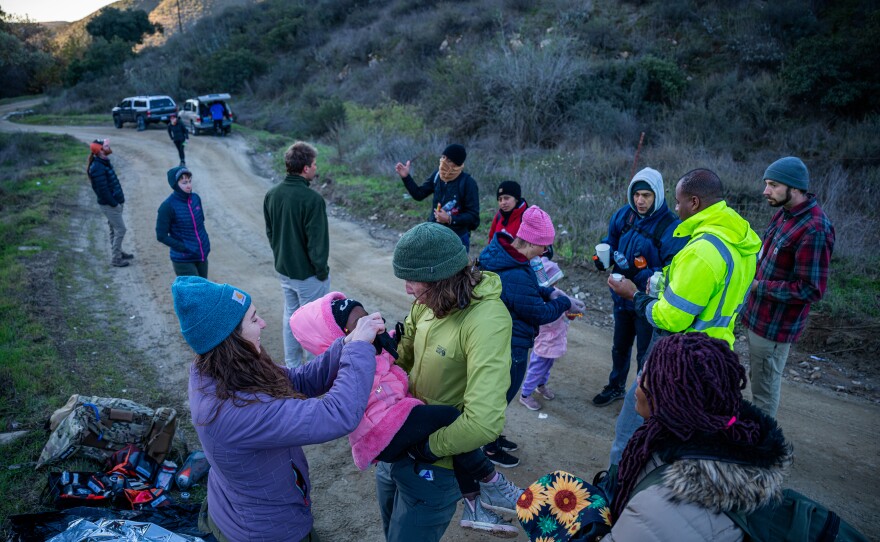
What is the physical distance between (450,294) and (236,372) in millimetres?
948

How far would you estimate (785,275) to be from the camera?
4.05m

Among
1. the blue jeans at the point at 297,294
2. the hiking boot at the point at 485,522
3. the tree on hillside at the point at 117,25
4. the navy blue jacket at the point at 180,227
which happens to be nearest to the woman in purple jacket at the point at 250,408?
the hiking boot at the point at 485,522

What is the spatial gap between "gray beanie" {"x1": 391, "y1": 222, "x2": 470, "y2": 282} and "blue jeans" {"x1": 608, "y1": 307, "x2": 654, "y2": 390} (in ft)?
8.56

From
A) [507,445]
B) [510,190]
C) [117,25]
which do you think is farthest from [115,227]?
[117,25]

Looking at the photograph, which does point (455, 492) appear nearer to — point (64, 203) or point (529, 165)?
point (529, 165)

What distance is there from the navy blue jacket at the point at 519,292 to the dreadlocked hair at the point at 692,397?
1681 mm

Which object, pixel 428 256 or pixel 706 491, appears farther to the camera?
pixel 428 256

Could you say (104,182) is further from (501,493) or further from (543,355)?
(501,493)

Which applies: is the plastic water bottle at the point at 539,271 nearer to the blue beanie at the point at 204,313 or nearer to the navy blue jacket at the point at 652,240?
the navy blue jacket at the point at 652,240

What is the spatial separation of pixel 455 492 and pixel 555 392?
294 centimetres

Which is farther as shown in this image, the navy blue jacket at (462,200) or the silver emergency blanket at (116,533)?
the navy blue jacket at (462,200)

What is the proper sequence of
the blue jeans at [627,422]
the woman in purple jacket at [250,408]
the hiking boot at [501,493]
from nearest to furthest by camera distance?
1. the woman in purple jacket at [250,408]
2. the hiking boot at [501,493]
3. the blue jeans at [627,422]

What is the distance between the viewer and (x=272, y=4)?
132 ft

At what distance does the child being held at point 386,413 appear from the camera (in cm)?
232
